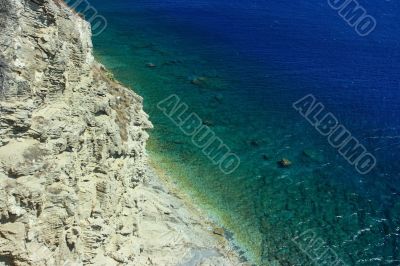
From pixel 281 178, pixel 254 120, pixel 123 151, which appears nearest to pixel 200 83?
pixel 254 120

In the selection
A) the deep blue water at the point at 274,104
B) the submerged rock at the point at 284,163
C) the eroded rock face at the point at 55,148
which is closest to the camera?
the eroded rock face at the point at 55,148

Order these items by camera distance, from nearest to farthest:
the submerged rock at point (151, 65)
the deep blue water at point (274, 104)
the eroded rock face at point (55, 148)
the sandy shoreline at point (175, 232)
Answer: the eroded rock face at point (55, 148) → the sandy shoreline at point (175, 232) → the deep blue water at point (274, 104) → the submerged rock at point (151, 65)

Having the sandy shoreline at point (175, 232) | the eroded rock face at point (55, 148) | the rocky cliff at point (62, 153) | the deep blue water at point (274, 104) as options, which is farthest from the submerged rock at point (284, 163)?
the eroded rock face at point (55, 148)

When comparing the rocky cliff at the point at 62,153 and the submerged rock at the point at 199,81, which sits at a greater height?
the submerged rock at the point at 199,81

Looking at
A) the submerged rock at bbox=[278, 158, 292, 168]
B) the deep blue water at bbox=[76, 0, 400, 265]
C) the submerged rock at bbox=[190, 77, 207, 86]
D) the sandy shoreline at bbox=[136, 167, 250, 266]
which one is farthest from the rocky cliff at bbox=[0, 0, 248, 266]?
the submerged rock at bbox=[190, 77, 207, 86]

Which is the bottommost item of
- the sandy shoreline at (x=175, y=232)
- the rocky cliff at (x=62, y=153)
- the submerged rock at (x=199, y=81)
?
the sandy shoreline at (x=175, y=232)

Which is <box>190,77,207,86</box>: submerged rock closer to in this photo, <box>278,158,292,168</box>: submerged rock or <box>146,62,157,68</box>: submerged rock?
<box>146,62,157,68</box>: submerged rock

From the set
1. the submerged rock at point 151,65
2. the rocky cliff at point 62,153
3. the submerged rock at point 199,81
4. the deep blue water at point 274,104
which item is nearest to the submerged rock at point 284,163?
the deep blue water at point 274,104

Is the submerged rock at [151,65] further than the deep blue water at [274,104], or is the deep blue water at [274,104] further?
the submerged rock at [151,65]

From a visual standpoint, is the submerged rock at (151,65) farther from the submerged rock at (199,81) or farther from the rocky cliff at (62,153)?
the rocky cliff at (62,153)
